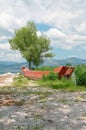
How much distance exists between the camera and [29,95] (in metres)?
23.2

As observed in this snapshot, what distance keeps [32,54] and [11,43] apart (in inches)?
221

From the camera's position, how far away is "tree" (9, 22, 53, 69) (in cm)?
7462

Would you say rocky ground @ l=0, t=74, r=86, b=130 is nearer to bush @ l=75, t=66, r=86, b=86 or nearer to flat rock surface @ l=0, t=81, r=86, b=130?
flat rock surface @ l=0, t=81, r=86, b=130

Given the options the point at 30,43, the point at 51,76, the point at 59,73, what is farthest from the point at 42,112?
the point at 30,43

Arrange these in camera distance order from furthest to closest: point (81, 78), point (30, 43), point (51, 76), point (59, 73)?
point (30, 43) → point (59, 73) → point (51, 76) → point (81, 78)

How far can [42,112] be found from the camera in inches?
669

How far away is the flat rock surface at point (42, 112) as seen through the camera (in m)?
14.3

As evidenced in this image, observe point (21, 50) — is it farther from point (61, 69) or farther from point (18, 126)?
point (18, 126)

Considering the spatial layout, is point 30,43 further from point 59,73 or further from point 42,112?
point 42,112

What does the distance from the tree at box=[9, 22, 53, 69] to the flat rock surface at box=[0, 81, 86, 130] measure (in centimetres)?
5263

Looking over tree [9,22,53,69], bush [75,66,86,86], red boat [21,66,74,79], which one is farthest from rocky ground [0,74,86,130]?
tree [9,22,53,69]

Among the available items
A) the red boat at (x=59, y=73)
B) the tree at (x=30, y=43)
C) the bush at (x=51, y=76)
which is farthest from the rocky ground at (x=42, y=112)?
the tree at (x=30, y=43)

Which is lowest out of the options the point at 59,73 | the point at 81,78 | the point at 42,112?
the point at 42,112

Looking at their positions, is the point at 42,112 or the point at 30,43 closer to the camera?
the point at 42,112
